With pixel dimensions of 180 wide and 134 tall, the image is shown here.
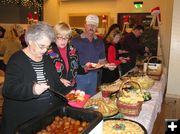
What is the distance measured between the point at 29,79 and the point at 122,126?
580mm

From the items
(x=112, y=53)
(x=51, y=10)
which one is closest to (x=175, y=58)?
(x=112, y=53)

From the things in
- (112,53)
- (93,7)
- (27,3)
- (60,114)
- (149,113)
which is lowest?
(149,113)

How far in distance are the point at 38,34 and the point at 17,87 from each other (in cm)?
31

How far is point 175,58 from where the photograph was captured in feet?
14.4

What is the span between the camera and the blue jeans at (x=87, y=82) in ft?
8.42

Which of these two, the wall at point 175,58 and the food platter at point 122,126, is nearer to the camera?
the food platter at point 122,126

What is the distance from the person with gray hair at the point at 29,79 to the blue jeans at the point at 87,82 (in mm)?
981

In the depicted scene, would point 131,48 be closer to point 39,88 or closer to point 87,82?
point 87,82

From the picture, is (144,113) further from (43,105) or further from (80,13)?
(80,13)

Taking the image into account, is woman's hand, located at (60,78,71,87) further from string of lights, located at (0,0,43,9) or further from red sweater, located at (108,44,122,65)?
string of lights, located at (0,0,43,9)

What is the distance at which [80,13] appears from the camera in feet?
23.5

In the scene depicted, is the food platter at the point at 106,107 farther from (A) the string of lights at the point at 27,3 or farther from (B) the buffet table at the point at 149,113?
(A) the string of lights at the point at 27,3

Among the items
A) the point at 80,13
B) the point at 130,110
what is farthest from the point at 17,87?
the point at 80,13

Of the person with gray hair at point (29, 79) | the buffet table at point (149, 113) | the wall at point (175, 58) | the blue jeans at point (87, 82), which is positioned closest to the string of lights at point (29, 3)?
the wall at point (175, 58)
